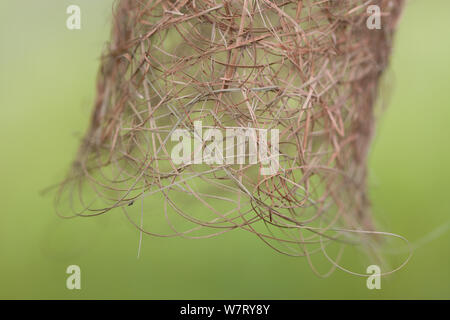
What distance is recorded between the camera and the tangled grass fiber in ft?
2.01

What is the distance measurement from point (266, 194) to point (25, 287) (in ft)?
1.85

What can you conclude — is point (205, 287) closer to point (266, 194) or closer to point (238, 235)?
point (238, 235)

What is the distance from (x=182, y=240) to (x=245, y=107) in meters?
0.31

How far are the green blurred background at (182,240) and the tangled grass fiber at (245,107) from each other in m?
0.05

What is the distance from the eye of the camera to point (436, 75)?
71 cm

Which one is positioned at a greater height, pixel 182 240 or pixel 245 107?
pixel 245 107

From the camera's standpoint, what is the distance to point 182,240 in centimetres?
72

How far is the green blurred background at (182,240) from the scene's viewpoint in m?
0.71

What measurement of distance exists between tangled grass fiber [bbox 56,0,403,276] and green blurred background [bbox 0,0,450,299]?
5 cm

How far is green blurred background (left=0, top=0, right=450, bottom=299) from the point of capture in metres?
0.71

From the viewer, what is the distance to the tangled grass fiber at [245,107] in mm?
614

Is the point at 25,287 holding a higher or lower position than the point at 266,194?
lower
